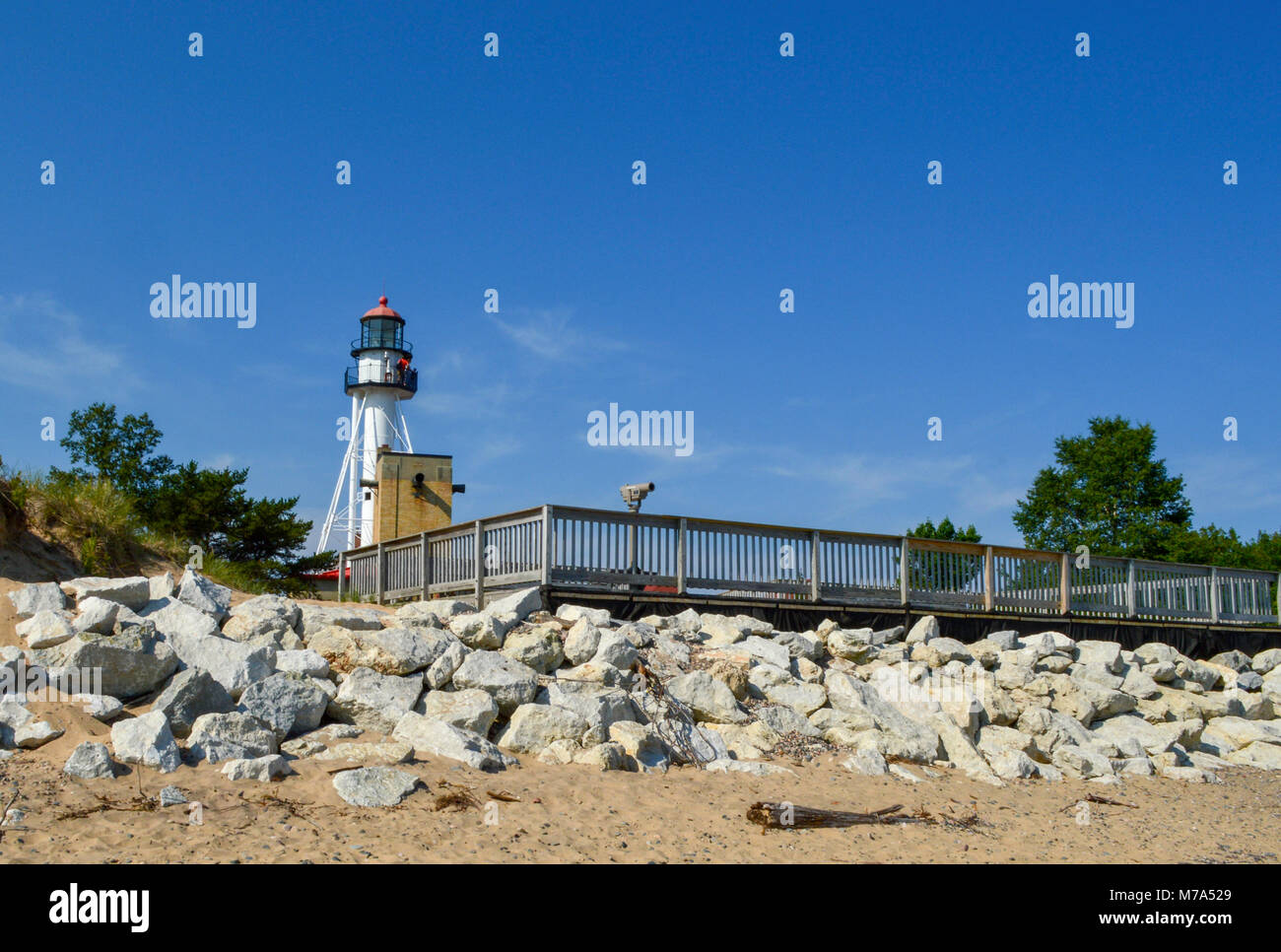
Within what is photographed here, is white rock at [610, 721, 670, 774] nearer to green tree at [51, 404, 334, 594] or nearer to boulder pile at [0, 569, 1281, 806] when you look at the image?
boulder pile at [0, 569, 1281, 806]

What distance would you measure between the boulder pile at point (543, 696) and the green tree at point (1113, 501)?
87.7 feet

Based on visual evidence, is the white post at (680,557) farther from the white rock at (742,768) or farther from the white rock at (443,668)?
the white rock at (443,668)

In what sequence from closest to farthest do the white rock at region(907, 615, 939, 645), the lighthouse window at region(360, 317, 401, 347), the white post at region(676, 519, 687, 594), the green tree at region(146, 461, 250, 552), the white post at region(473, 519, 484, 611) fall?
1. the white post at region(473, 519, 484, 611)
2. the white post at region(676, 519, 687, 594)
3. the white rock at region(907, 615, 939, 645)
4. the green tree at region(146, 461, 250, 552)
5. the lighthouse window at region(360, 317, 401, 347)

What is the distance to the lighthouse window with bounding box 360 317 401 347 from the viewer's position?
39406 millimetres

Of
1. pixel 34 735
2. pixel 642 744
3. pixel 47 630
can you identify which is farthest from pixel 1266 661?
pixel 34 735

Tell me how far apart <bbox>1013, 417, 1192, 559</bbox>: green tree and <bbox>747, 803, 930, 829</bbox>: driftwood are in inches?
1354

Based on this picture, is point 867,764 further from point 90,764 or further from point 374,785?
point 90,764

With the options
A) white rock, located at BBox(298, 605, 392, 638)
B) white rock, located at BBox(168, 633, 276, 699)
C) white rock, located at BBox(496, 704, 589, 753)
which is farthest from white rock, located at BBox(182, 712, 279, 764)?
white rock, located at BBox(298, 605, 392, 638)

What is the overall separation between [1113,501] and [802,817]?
37018 mm

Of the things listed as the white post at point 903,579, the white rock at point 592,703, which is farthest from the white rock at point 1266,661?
the white rock at point 592,703

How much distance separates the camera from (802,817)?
26.8ft
